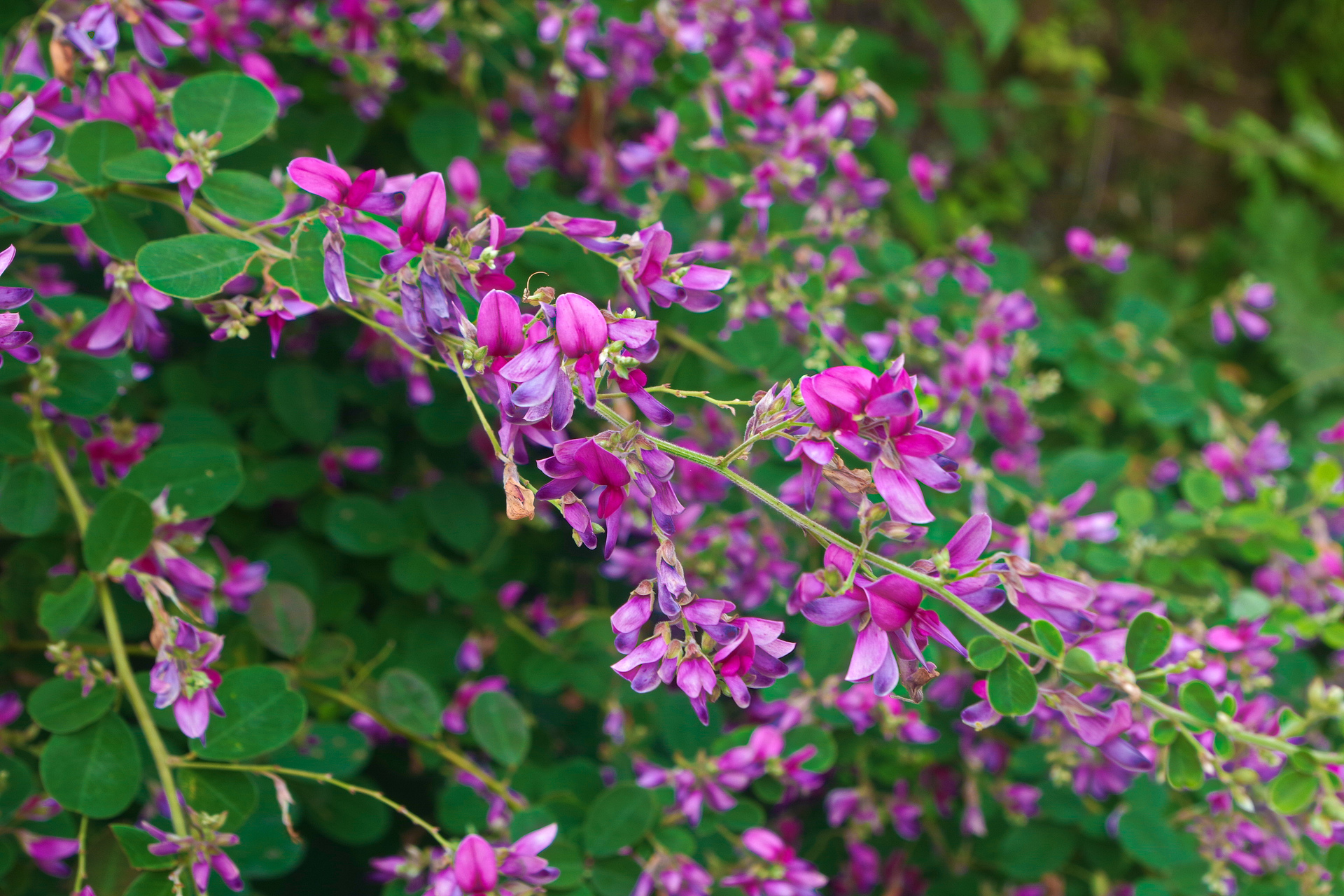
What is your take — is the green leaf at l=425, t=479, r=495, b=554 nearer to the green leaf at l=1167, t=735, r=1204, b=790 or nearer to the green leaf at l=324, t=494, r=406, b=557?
the green leaf at l=324, t=494, r=406, b=557

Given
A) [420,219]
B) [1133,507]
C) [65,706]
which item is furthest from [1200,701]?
[65,706]

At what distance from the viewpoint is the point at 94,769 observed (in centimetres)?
121

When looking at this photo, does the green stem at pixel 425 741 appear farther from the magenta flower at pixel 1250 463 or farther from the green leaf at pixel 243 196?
the magenta flower at pixel 1250 463

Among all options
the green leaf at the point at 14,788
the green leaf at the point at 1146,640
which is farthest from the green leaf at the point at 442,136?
the green leaf at the point at 1146,640

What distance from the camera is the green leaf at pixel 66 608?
1.25m

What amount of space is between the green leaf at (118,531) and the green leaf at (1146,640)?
1.23 meters

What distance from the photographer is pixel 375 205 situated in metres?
1.00

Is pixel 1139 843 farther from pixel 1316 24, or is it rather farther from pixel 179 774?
pixel 1316 24

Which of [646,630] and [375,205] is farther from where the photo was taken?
[646,630]

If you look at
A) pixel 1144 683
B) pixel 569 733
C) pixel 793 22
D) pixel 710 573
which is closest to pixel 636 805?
pixel 710 573

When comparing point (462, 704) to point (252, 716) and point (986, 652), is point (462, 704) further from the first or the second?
point (986, 652)

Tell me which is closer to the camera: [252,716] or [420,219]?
[420,219]

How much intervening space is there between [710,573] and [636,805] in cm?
39

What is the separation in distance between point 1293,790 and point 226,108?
5.32 feet
